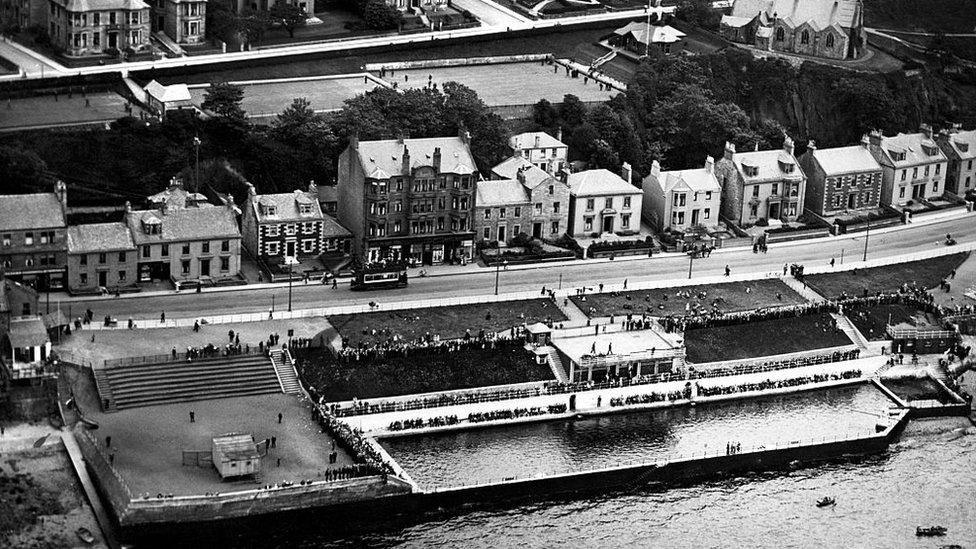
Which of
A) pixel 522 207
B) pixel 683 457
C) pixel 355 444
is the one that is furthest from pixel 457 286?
pixel 355 444

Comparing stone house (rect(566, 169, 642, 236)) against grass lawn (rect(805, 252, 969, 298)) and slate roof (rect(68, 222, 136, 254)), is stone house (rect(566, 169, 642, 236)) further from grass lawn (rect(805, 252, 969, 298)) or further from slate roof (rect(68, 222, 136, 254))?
slate roof (rect(68, 222, 136, 254))

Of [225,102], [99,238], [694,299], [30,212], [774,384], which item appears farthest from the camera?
[225,102]

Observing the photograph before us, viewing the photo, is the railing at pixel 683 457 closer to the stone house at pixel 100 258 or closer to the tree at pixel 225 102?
the stone house at pixel 100 258

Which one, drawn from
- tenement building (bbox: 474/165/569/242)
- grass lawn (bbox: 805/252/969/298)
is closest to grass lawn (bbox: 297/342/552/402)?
tenement building (bbox: 474/165/569/242)

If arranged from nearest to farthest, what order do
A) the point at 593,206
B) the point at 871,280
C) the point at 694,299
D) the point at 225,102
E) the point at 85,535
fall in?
1. the point at 85,535
2. the point at 694,299
3. the point at 871,280
4. the point at 225,102
5. the point at 593,206

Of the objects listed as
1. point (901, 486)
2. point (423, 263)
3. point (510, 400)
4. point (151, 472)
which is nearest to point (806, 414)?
point (901, 486)

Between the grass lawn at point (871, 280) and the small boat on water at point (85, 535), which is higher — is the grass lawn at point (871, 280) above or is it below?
above

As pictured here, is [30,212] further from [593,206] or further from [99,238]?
[593,206]

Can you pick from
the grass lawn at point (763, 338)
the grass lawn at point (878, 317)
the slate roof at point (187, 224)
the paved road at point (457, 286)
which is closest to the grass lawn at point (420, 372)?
the paved road at point (457, 286)
